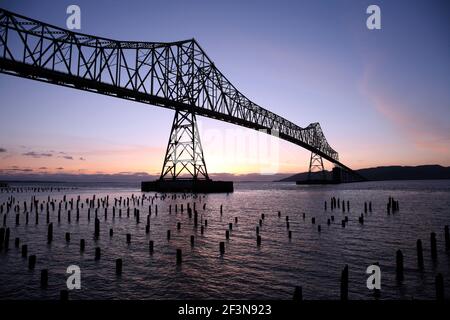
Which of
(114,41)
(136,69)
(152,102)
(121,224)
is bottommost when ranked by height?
(121,224)

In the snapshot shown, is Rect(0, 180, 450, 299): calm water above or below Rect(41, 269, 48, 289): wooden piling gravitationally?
below

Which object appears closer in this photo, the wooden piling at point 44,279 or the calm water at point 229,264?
the calm water at point 229,264

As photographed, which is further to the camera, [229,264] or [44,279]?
[229,264]

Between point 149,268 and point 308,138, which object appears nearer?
point 149,268

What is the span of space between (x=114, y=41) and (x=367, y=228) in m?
45.7

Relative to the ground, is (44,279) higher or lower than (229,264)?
higher

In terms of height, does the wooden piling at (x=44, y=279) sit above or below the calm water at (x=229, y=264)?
above

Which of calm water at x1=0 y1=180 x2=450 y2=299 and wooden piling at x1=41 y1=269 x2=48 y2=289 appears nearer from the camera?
calm water at x1=0 y1=180 x2=450 y2=299
